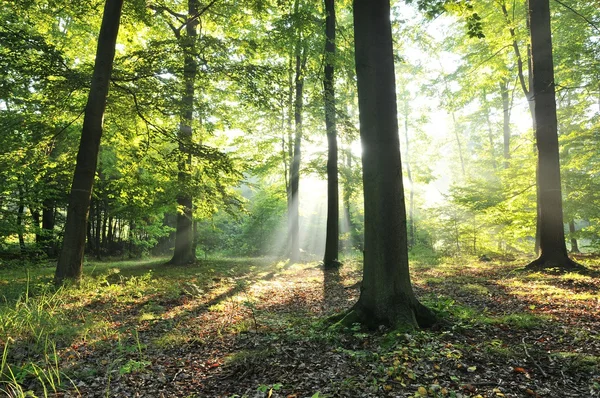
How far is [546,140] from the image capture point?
29.7 ft

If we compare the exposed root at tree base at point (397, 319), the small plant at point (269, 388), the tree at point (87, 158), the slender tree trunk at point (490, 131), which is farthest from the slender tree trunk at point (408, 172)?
the small plant at point (269, 388)

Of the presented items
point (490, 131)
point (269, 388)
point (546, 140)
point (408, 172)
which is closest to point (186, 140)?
point (269, 388)

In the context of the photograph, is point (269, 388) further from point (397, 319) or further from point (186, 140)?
point (186, 140)

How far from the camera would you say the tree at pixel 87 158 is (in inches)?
305

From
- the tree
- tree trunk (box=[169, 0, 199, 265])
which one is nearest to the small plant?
the tree

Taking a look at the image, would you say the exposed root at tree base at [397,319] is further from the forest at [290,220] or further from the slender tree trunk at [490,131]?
the slender tree trunk at [490,131]

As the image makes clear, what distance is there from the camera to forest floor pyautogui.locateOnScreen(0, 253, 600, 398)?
10.3 feet

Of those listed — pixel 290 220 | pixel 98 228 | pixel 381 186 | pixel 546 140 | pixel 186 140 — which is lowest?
pixel 98 228

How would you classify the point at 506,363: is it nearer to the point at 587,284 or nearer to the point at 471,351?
the point at 471,351

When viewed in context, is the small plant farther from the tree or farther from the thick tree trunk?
the tree

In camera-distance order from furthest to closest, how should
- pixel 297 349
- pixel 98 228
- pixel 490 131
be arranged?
pixel 490 131, pixel 98 228, pixel 297 349

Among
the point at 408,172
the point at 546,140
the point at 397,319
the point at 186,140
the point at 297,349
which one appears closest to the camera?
the point at 297,349

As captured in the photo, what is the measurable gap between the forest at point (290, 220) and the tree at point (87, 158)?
37 mm

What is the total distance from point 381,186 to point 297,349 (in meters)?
2.44
